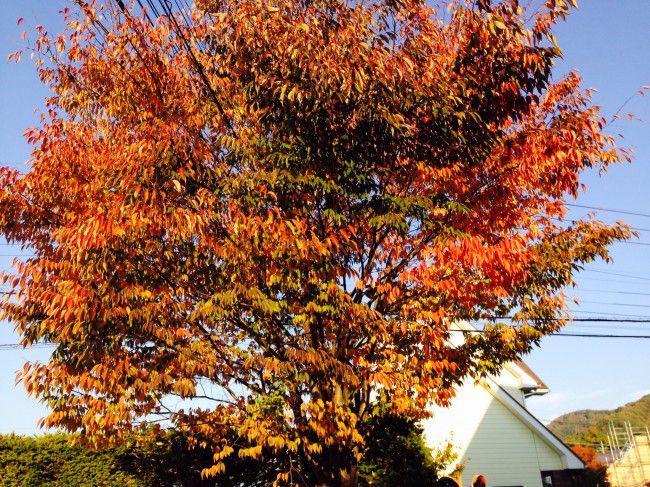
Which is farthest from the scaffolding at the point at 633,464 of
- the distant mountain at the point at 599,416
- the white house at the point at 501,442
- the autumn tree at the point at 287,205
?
the distant mountain at the point at 599,416

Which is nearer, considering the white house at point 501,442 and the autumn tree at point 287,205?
the autumn tree at point 287,205

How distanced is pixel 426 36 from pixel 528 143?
2.29 metres

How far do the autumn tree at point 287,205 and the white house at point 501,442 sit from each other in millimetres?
12622

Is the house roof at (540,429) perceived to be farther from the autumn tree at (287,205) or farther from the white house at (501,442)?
the autumn tree at (287,205)

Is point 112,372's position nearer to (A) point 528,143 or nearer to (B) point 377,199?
(B) point 377,199

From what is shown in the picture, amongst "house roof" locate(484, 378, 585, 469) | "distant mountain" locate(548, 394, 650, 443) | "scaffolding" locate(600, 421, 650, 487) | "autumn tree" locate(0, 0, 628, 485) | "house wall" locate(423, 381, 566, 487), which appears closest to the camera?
"autumn tree" locate(0, 0, 628, 485)

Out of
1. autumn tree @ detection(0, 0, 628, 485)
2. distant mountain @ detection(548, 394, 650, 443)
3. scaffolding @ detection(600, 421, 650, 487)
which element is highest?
distant mountain @ detection(548, 394, 650, 443)

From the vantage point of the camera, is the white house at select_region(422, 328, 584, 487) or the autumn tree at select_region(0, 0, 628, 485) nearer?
the autumn tree at select_region(0, 0, 628, 485)

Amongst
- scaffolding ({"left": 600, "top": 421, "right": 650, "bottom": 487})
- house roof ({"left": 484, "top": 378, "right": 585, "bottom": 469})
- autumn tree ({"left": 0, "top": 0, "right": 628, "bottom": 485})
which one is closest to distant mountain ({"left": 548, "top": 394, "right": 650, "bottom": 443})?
scaffolding ({"left": 600, "top": 421, "right": 650, "bottom": 487})

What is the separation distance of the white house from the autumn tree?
1262 centimetres

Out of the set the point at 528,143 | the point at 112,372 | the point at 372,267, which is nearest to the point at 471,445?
the point at 372,267

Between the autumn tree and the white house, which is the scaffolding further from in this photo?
the autumn tree

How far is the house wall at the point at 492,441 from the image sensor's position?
817 inches

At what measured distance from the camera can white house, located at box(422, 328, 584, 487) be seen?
20.8 meters
